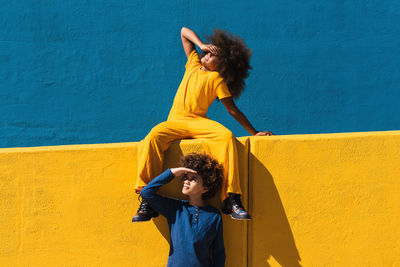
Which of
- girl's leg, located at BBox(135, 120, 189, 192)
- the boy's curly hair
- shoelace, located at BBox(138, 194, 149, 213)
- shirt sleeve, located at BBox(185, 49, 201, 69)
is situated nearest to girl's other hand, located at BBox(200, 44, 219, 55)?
shirt sleeve, located at BBox(185, 49, 201, 69)

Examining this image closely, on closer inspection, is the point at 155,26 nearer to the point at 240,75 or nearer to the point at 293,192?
the point at 240,75

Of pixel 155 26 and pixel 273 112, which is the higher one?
pixel 155 26

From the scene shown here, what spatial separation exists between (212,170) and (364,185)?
1.10m

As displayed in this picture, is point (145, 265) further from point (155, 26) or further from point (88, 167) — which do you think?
point (155, 26)

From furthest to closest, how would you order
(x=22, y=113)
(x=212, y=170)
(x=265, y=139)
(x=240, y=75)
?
(x=22, y=113)
(x=240, y=75)
(x=265, y=139)
(x=212, y=170)

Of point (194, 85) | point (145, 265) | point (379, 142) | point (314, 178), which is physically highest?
point (194, 85)

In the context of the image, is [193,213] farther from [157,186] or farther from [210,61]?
[210,61]

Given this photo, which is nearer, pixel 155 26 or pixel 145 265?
pixel 145 265

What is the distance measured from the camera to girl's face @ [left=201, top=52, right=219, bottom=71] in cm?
362

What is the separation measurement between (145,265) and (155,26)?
2.28 metres

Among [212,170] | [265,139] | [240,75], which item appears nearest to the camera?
[212,170]

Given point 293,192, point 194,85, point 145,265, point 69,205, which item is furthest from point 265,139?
point 69,205

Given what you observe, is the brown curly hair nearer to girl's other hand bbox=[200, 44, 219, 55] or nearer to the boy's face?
girl's other hand bbox=[200, 44, 219, 55]

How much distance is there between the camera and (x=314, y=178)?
11.2ft
